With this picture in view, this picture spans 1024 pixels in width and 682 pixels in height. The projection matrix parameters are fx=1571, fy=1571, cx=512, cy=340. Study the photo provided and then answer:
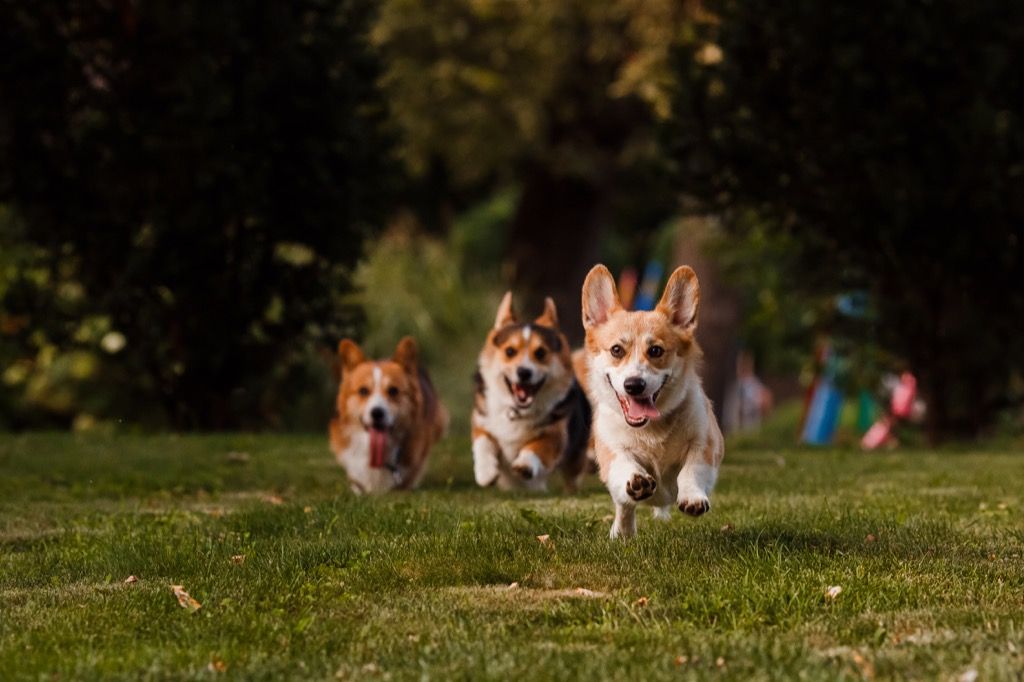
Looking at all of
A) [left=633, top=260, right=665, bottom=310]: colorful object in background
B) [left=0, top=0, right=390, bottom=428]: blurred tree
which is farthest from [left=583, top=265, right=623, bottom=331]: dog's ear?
[left=633, top=260, right=665, bottom=310]: colorful object in background

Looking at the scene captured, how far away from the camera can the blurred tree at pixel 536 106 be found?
2247 cm

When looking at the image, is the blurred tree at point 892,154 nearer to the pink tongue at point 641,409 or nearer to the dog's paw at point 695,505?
the pink tongue at point 641,409

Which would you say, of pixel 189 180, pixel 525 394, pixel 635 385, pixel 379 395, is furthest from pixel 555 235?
pixel 635 385

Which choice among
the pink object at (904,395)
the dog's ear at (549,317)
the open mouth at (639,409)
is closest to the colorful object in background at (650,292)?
the pink object at (904,395)

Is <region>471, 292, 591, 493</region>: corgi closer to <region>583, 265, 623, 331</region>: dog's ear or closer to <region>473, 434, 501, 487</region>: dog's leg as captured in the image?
<region>473, 434, 501, 487</region>: dog's leg

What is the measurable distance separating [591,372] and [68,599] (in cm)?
236

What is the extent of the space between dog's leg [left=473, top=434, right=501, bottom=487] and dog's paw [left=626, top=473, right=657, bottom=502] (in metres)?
3.41

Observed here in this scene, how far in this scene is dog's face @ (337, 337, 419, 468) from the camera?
380 inches

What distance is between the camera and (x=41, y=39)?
13242mm

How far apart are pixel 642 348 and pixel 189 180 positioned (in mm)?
8019

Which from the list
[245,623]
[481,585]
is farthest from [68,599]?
[481,585]

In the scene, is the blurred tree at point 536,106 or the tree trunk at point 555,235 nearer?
the blurred tree at point 536,106

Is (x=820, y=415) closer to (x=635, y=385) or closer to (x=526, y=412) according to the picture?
(x=526, y=412)

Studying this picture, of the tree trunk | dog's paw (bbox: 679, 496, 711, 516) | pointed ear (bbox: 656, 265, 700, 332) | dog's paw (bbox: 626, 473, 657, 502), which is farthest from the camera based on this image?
the tree trunk
